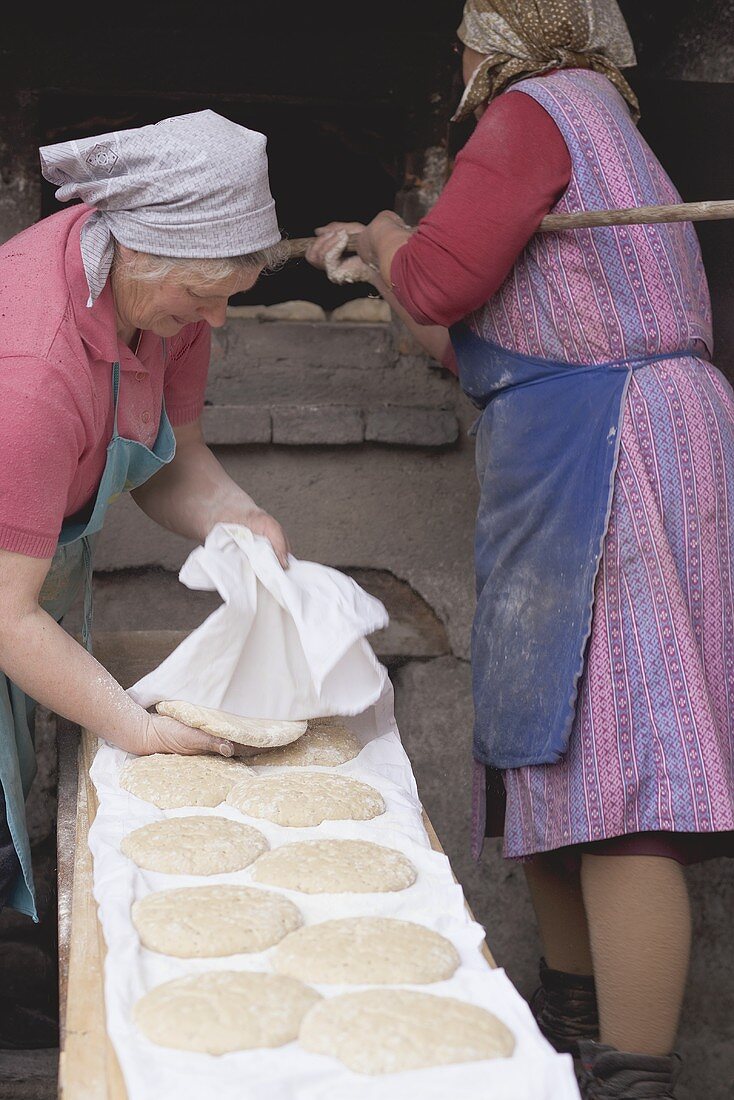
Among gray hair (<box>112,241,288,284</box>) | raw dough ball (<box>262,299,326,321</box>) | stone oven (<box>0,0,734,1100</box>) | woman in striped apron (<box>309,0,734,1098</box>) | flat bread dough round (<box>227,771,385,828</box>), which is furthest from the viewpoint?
raw dough ball (<box>262,299,326,321</box>)

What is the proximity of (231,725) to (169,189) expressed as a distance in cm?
79

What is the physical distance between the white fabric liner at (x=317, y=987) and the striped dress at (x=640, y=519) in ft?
1.21

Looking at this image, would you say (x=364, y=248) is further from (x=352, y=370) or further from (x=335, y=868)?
(x=335, y=868)

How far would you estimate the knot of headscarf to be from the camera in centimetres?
206

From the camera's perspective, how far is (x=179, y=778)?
168cm

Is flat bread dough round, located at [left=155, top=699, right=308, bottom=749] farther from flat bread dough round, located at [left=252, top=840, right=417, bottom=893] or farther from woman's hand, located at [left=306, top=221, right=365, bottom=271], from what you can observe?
woman's hand, located at [left=306, top=221, right=365, bottom=271]

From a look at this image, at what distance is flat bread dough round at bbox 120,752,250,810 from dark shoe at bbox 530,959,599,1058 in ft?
3.13

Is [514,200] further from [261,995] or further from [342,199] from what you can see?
[342,199]

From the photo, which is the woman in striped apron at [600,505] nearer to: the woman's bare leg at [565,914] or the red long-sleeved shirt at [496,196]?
the red long-sleeved shirt at [496,196]

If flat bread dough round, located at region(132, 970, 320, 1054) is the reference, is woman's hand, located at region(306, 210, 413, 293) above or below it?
above

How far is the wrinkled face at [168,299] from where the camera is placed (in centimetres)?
175

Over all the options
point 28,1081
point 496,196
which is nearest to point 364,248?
point 496,196

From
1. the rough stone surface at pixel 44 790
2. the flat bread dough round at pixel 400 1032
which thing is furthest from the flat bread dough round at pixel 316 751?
the rough stone surface at pixel 44 790

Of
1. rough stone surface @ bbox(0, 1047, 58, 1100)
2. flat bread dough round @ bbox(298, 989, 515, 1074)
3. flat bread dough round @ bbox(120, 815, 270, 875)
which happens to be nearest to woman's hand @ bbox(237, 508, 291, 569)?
flat bread dough round @ bbox(120, 815, 270, 875)
